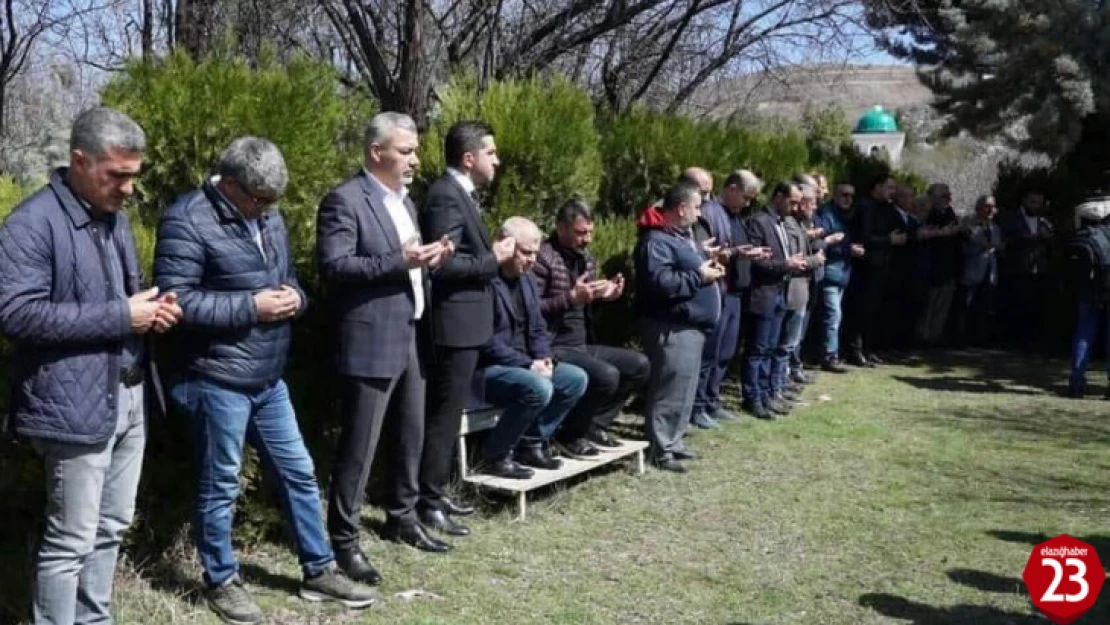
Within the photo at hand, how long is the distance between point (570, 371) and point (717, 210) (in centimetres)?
250

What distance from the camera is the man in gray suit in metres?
5.00

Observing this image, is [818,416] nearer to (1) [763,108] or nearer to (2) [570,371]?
(2) [570,371]

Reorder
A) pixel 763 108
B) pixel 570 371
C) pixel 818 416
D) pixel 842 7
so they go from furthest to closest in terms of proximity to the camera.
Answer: pixel 763 108
pixel 842 7
pixel 818 416
pixel 570 371

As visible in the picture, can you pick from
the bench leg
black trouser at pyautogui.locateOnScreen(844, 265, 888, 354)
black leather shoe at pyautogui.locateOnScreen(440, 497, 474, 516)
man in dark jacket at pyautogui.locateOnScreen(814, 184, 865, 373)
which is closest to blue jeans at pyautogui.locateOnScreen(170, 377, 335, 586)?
black leather shoe at pyautogui.locateOnScreen(440, 497, 474, 516)

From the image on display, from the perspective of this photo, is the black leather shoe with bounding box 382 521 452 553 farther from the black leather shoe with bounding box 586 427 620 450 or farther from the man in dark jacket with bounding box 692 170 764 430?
the man in dark jacket with bounding box 692 170 764 430

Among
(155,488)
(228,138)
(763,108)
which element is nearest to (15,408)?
(155,488)

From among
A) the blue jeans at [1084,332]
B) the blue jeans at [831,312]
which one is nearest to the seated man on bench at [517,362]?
the blue jeans at [831,312]

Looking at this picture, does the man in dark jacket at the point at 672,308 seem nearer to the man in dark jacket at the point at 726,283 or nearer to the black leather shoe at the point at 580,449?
the black leather shoe at the point at 580,449

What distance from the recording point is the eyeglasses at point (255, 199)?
4410mm

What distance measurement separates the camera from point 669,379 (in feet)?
24.4

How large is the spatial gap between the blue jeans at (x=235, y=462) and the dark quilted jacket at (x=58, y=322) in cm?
60

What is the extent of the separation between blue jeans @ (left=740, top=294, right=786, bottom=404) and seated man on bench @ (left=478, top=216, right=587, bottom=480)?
2983 mm

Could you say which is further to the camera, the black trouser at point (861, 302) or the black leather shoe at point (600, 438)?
the black trouser at point (861, 302)

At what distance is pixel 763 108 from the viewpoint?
2320 cm
